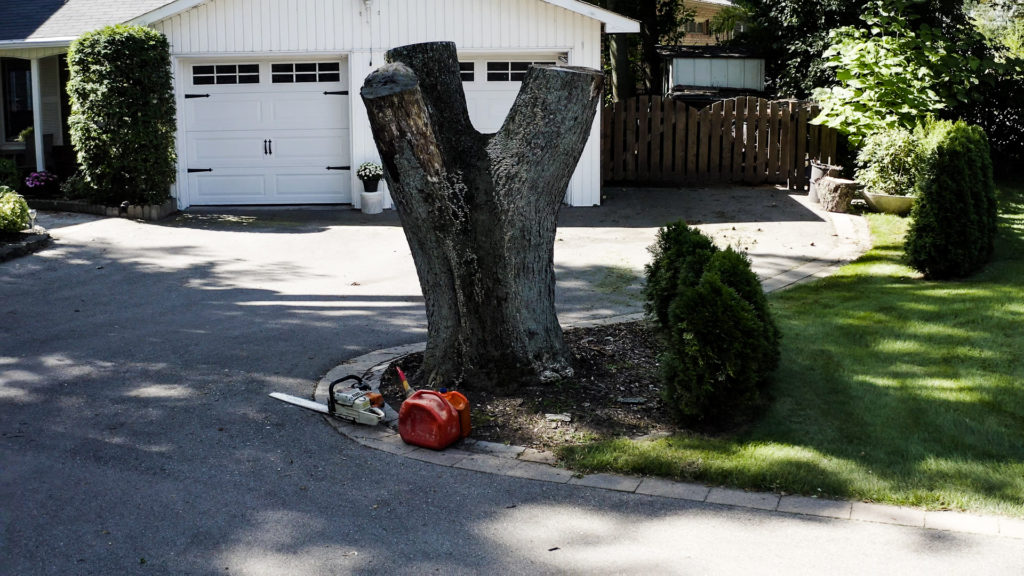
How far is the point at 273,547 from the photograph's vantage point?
4.76m

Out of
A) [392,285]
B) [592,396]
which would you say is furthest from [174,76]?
[592,396]

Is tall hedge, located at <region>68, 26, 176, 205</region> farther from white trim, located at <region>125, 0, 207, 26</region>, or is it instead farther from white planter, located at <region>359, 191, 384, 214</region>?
white planter, located at <region>359, 191, 384, 214</region>

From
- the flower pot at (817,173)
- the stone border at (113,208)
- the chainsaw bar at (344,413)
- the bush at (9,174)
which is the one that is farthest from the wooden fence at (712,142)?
the chainsaw bar at (344,413)

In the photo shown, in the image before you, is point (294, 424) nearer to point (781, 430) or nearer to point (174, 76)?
point (781, 430)

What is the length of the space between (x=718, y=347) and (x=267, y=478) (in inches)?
107

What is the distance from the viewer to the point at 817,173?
16016mm

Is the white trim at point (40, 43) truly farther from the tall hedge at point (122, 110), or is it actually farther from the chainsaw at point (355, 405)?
the chainsaw at point (355, 405)

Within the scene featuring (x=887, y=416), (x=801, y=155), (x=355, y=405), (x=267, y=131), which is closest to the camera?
(x=887, y=416)

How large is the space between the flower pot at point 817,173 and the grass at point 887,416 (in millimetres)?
6706

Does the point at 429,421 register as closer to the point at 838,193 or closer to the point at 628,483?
the point at 628,483

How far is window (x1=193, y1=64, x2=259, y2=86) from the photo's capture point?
1633 centimetres

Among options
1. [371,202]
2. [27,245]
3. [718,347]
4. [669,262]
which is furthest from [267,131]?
[718,347]

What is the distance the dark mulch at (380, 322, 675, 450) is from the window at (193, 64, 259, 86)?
10.1 metres

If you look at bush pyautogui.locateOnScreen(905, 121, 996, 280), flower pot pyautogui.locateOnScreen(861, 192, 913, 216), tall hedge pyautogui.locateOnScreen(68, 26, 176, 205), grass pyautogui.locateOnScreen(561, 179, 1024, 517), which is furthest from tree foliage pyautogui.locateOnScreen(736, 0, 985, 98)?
tall hedge pyautogui.locateOnScreen(68, 26, 176, 205)
